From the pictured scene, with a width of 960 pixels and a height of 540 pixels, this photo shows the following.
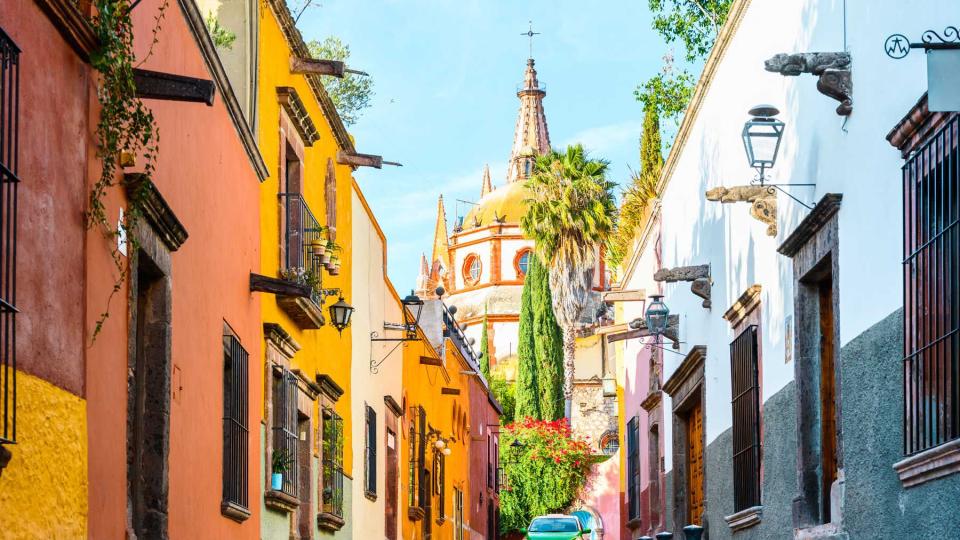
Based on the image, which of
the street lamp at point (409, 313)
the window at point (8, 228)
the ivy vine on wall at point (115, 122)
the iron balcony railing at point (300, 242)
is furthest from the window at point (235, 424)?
the street lamp at point (409, 313)

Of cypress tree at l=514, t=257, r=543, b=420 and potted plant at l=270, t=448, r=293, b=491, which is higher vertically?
cypress tree at l=514, t=257, r=543, b=420

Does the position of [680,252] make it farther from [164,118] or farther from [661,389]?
[164,118]

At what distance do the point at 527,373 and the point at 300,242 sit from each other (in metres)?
49.7

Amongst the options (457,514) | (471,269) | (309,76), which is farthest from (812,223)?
(471,269)

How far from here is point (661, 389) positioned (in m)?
21.0

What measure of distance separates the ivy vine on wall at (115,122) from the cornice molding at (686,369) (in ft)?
32.4

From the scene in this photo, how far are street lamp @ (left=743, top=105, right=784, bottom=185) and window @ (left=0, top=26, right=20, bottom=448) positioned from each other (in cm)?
700

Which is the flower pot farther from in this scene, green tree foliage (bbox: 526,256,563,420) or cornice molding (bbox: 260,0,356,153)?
green tree foliage (bbox: 526,256,563,420)

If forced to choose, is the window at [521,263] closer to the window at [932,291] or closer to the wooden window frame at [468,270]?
the wooden window frame at [468,270]

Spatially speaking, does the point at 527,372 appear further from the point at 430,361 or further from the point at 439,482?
the point at 430,361

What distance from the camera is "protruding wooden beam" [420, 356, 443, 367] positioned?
27.7 meters

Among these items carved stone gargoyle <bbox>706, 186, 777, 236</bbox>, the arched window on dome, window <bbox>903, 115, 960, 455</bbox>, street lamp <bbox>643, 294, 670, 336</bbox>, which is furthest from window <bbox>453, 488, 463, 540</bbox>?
the arched window on dome

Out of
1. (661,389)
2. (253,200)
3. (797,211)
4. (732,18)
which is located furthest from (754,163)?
(661,389)

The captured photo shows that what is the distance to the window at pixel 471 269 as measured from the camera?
92.3 m
